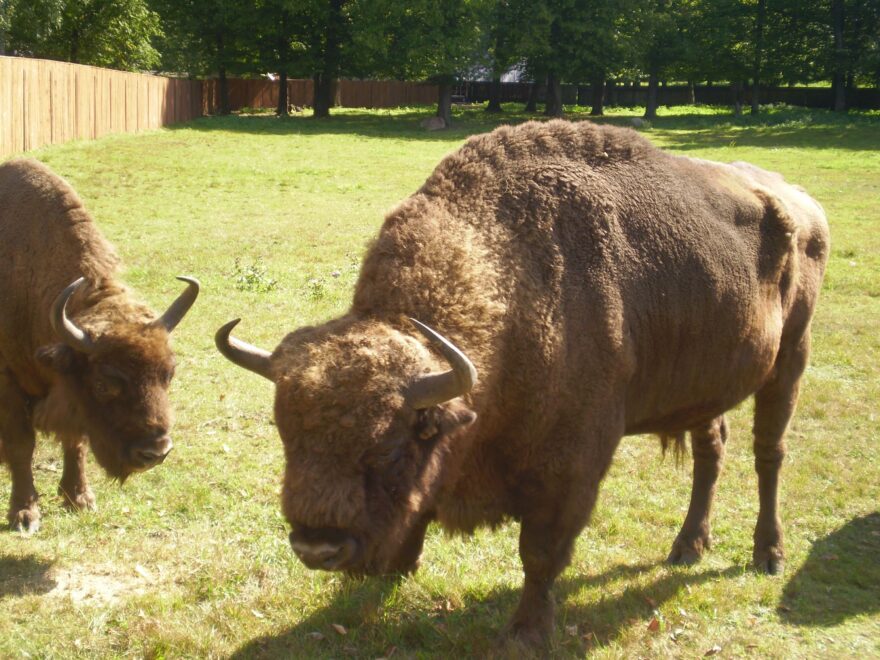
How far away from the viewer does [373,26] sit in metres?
42.0

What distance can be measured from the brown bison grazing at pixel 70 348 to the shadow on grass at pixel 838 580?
4.09 m

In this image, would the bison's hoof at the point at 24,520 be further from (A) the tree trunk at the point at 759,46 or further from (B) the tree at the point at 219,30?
(A) the tree trunk at the point at 759,46

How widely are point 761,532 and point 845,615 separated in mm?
816

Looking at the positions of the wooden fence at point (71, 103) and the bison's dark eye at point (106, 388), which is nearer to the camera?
the bison's dark eye at point (106, 388)

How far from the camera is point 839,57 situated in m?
46.0

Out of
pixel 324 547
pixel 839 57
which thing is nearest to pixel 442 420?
pixel 324 547

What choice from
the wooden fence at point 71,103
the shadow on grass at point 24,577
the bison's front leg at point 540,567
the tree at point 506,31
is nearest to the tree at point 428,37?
the tree at point 506,31

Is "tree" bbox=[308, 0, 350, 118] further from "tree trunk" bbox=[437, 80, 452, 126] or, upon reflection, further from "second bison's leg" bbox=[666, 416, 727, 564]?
"second bison's leg" bbox=[666, 416, 727, 564]

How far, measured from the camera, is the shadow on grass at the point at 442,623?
15.1 ft

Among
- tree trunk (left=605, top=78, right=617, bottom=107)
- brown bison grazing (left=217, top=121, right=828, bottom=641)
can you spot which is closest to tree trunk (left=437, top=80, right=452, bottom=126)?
tree trunk (left=605, top=78, right=617, bottom=107)

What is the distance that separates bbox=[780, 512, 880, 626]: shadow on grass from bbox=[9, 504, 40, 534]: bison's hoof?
194 inches

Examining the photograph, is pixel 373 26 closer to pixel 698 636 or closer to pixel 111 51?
pixel 111 51

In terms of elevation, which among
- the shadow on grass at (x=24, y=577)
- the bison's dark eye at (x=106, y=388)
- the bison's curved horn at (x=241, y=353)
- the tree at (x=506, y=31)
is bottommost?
the shadow on grass at (x=24, y=577)

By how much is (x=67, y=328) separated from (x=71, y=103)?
77.4ft
